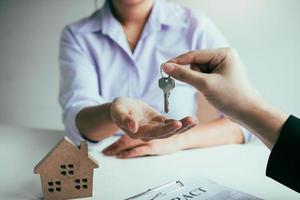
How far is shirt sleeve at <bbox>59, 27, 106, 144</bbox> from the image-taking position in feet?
3.49

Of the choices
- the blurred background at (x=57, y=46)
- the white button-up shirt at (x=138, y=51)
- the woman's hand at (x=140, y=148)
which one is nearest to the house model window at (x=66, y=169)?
the woman's hand at (x=140, y=148)

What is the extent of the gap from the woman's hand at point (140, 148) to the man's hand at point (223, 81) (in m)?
0.23

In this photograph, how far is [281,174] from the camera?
617 mm

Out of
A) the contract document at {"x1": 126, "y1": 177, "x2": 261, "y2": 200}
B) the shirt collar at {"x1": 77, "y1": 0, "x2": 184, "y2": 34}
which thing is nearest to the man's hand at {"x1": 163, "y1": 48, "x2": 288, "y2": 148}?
the contract document at {"x1": 126, "y1": 177, "x2": 261, "y2": 200}

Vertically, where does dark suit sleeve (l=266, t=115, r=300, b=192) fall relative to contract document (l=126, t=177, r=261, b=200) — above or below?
above

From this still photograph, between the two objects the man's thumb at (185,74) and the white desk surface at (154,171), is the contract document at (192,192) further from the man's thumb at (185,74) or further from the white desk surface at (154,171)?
the man's thumb at (185,74)

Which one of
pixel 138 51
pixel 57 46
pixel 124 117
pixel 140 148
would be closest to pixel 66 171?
pixel 124 117

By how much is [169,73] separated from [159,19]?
1.91 ft

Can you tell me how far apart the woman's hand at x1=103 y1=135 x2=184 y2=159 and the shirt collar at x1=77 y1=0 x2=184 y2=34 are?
1.52ft

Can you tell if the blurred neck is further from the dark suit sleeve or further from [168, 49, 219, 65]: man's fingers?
the dark suit sleeve

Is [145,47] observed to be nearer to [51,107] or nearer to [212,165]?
[212,165]

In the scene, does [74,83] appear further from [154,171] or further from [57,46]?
[57,46]

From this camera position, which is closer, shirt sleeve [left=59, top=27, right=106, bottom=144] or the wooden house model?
the wooden house model

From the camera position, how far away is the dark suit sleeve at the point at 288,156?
0.60 metres
